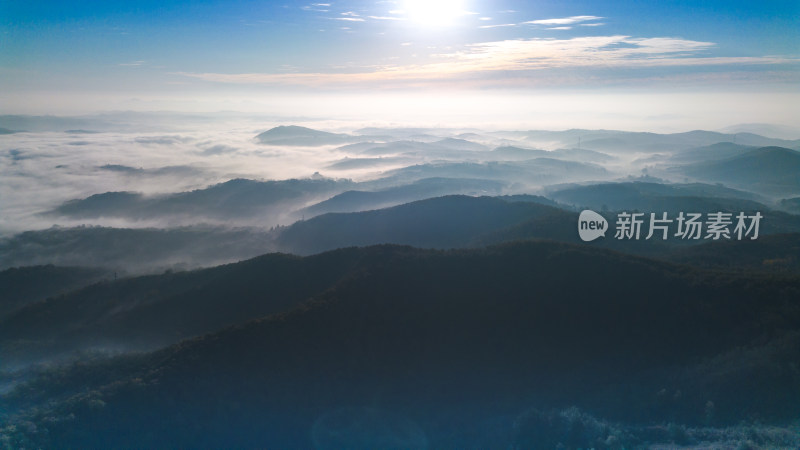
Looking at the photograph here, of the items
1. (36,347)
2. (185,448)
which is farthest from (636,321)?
(36,347)

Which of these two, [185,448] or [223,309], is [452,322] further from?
[223,309]

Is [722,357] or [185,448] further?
[722,357]

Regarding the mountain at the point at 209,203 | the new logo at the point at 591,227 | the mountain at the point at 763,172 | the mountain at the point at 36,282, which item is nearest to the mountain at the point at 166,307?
the mountain at the point at 36,282

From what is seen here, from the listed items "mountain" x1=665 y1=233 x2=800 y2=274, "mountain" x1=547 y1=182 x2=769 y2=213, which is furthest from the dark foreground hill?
"mountain" x1=547 y1=182 x2=769 y2=213

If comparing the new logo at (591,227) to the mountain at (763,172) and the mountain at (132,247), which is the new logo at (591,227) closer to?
the mountain at (132,247)

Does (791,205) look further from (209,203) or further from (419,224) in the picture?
(209,203)

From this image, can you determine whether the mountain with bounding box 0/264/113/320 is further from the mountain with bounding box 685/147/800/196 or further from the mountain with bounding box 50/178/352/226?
the mountain with bounding box 685/147/800/196
